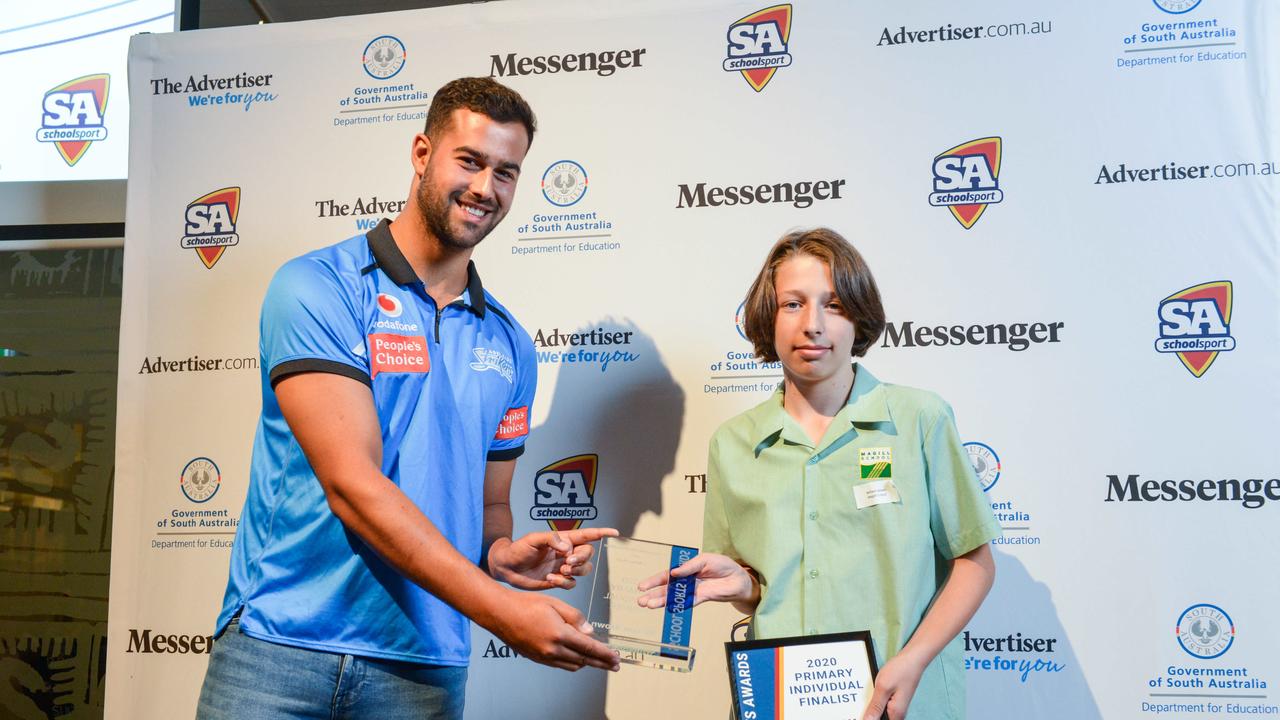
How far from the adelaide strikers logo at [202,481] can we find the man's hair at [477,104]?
5.10ft

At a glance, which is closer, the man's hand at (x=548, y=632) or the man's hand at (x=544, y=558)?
the man's hand at (x=548, y=632)

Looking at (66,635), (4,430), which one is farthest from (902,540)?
(4,430)

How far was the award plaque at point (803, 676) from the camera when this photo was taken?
172cm

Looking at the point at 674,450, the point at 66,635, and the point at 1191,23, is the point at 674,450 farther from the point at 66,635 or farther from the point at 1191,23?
the point at 66,635

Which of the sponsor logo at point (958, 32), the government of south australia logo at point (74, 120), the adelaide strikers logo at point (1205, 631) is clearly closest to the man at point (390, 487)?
the sponsor logo at point (958, 32)

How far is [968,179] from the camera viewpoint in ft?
9.62

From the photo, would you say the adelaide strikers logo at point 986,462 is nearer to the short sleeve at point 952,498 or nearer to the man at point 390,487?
the short sleeve at point 952,498

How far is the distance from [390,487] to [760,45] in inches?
78.0

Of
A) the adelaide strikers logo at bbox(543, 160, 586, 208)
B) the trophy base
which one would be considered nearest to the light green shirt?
the trophy base

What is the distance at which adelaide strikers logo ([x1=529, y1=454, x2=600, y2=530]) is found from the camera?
296cm

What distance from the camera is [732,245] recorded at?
301 centimetres

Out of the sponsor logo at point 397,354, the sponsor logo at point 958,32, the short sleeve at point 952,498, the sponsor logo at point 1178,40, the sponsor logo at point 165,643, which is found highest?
the sponsor logo at point 958,32

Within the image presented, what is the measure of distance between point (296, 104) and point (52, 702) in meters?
2.44

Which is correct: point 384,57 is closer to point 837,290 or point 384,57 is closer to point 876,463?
point 837,290
